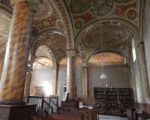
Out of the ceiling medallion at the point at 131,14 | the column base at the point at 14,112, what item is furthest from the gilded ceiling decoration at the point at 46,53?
the column base at the point at 14,112

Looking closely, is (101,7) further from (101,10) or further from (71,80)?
(71,80)

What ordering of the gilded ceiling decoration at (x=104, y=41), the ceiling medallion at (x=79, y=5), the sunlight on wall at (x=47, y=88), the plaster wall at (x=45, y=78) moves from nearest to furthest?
the ceiling medallion at (x=79, y=5) < the gilded ceiling decoration at (x=104, y=41) < the sunlight on wall at (x=47, y=88) < the plaster wall at (x=45, y=78)

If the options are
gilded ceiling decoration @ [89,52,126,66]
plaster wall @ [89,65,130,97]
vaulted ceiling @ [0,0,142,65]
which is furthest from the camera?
gilded ceiling decoration @ [89,52,126,66]

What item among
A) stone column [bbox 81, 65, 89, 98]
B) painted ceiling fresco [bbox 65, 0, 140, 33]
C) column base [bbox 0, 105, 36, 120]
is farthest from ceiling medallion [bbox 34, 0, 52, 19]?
column base [bbox 0, 105, 36, 120]

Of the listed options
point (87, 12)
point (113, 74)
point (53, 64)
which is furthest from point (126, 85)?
point (87, 12)

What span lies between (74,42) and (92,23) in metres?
1.86

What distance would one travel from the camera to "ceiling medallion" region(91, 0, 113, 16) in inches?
398

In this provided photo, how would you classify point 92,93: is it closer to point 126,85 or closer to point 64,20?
point 126,85

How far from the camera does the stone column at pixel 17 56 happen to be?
3736 millimetres

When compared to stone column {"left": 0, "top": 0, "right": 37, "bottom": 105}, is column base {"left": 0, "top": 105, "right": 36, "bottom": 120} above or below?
below

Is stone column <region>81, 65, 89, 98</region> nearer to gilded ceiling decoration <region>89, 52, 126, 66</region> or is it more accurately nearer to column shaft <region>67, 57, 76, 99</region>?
gilded ceiling decoration <region>89, 52, 126, 66</region>

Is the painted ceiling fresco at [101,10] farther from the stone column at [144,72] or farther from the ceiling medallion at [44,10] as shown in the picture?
the stone column at [144,72]

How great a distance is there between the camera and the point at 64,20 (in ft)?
34.1

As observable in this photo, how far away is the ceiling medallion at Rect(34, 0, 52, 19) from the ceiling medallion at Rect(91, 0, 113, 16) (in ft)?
9.52
